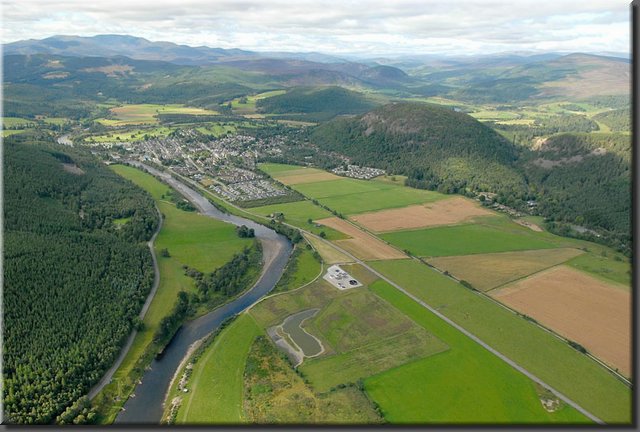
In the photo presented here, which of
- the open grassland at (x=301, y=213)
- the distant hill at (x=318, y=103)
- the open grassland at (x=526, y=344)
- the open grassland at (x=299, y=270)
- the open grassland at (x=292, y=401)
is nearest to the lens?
the open grassland at (x=292, y=401)

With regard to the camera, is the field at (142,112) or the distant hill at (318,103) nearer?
the field at (142,112)

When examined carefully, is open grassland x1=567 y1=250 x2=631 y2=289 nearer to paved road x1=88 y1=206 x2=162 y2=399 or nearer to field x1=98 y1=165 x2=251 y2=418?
field x1=98 y1=165 x2=251 y2=418

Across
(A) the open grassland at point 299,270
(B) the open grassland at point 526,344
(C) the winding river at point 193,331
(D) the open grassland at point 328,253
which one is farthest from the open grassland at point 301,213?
(B) the open grassland at point 526,344

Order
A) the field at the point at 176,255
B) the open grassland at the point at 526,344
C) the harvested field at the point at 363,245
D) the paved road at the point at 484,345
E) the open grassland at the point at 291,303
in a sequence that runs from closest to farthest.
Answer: the paved road at the point at 484,345 < the open grassland at the point at 526,344 < the field at the point at 176,255 < the open grassland at the point at 291,303 < the harvested field at the point at 363,245

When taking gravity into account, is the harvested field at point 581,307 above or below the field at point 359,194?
above

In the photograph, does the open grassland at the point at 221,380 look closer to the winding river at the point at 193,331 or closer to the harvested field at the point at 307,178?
the winding river at the point at 193,331

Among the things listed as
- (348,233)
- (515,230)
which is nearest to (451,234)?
(515,230)

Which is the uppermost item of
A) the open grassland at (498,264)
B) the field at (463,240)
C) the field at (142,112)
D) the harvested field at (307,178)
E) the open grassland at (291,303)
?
the open grassland at (498,264)
